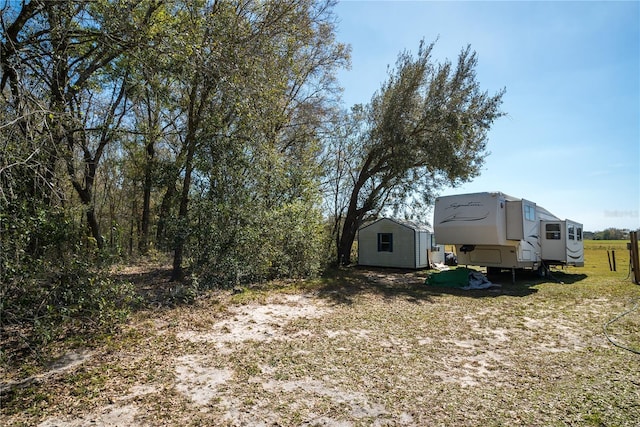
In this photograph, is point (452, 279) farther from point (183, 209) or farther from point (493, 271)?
point (183, 209)

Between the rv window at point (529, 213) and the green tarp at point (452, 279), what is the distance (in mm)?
2430

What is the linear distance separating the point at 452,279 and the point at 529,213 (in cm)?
319

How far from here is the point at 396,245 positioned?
15.2 metres

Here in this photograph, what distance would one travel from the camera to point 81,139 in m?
7.41

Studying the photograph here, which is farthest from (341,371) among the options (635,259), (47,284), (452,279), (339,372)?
(635,259)

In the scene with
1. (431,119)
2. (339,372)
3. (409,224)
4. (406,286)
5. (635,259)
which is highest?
(431,119)

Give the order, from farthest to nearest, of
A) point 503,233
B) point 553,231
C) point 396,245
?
point 396,245 < point 553,231 < point 503,233

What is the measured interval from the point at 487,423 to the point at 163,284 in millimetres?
7505

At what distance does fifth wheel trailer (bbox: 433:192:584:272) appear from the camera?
10.4m

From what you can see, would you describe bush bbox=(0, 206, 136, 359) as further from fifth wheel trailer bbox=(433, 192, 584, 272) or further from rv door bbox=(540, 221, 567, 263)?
rv door bbox=(540, 221, 567, 263)

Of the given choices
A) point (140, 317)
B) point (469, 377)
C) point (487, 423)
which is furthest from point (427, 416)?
point (140, 317)

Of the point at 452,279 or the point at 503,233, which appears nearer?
the point at 503,233

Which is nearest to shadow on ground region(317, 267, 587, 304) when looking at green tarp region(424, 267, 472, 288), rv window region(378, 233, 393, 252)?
green tarp region(424, 267, 472, 288)

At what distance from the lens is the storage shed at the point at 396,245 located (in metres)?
14.9
